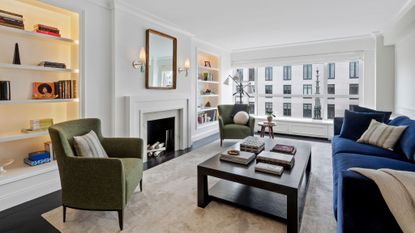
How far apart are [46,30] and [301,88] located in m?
5.54

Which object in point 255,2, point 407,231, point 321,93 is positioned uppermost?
point 255,2

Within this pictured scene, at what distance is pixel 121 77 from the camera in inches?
131

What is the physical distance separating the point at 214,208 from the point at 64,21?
9.69 ft

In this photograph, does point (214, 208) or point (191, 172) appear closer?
point (214, 208)

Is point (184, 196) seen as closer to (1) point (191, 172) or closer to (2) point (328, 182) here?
(1) point (191, 172)

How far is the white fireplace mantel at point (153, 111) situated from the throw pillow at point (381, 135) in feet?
9.61

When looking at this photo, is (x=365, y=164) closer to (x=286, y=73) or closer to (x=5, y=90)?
(x=5, y=90)

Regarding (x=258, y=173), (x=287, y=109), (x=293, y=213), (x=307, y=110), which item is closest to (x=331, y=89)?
(x=307, y=110)

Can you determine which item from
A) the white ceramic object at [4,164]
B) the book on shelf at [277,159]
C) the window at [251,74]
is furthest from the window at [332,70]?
the white ceramic object at [4,164]

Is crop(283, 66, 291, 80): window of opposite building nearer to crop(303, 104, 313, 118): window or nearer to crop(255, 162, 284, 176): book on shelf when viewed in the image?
crop(303, 104, 313, 118): window

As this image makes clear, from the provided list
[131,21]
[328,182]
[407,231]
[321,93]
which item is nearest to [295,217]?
[407,231]

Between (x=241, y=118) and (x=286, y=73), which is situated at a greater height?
(x=286, y=73)

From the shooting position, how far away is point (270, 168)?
6.83 ft

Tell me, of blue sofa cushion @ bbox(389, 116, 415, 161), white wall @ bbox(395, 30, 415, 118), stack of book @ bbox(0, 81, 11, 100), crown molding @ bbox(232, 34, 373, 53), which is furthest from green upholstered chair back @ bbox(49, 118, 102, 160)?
crown molding @ bbox(232, 34, 373, 53)
